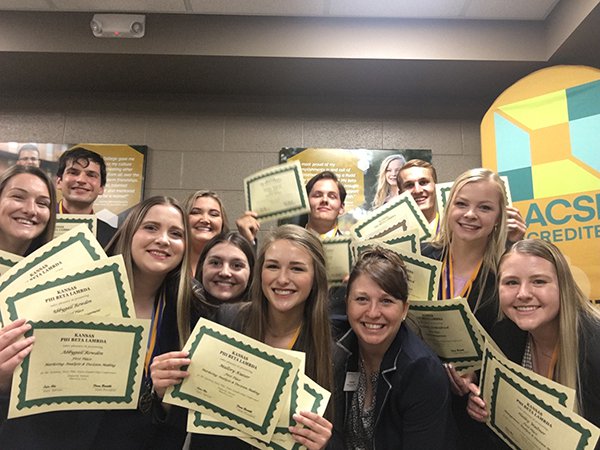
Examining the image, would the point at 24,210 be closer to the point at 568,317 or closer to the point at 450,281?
the point at 450,281

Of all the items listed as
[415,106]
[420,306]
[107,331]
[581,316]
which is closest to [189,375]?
[107,331]

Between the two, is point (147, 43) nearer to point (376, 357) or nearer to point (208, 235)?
point (208, 235)

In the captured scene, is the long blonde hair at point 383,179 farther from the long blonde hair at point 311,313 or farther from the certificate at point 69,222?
the certificate at point 69,222

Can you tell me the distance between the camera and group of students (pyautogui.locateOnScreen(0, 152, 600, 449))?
1.52 m

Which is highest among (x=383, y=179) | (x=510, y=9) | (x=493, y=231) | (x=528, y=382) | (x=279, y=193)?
(x=510, y=9)

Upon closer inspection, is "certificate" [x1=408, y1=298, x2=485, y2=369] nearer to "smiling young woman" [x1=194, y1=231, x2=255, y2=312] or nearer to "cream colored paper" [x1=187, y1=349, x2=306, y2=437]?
"cream colored paper" [x1=187, y1=349, x2=306, y2=437]

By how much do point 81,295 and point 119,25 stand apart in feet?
9.56

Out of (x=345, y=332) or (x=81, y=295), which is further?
→ (x=345, y=332)

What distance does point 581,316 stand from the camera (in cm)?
164

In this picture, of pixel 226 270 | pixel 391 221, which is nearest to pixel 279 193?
pixel 226 270

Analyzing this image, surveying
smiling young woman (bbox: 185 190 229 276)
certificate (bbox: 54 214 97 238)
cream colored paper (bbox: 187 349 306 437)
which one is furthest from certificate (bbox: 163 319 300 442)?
smiling young woman (bbox: 185 190 229 276)

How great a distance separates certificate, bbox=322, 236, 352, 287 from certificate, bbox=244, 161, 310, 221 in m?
0.33

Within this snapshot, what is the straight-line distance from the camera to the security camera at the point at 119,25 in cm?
362

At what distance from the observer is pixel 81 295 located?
1.37 meters
